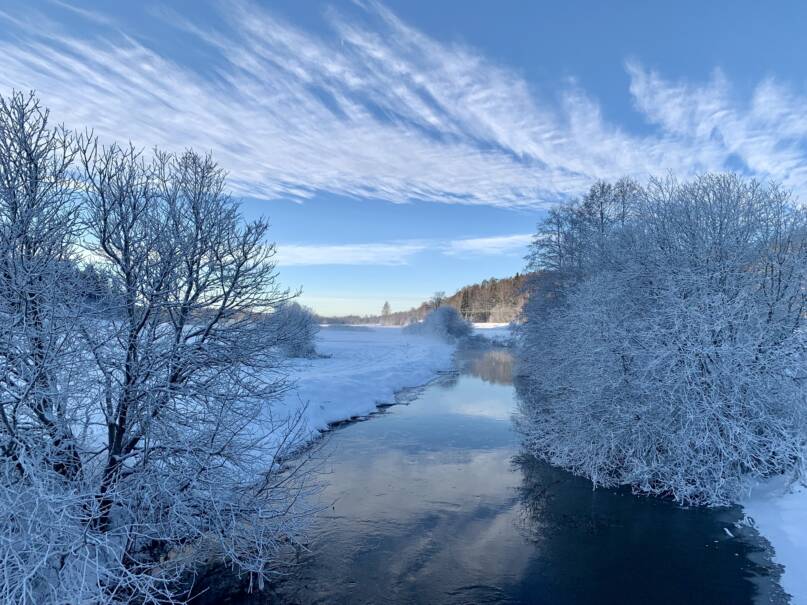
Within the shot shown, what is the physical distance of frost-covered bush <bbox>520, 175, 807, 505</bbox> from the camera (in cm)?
1095

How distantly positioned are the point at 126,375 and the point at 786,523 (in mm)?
12357

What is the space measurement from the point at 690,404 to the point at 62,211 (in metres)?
12.5

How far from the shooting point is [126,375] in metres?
7.19

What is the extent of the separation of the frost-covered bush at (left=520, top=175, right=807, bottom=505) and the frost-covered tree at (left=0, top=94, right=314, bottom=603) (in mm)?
8469

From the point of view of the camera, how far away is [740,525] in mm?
10031

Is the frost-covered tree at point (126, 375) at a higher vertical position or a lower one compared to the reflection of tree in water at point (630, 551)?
higher

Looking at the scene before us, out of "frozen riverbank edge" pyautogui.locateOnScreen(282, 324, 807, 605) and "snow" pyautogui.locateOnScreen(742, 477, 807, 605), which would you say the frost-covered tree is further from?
"snow" pyautogui.locateOnScreen(742, 477, 807, 605)

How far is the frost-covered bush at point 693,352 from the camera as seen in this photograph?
10953 millimetres

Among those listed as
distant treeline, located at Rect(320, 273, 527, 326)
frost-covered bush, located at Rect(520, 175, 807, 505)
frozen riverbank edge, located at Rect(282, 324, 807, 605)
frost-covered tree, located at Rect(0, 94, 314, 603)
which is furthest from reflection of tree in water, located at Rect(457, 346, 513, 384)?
distant treeline, located at Rect(320, 273, 527, 326)

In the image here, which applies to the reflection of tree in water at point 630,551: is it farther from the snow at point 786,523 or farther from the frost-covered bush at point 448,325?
the frost-covered bush at point 448,325

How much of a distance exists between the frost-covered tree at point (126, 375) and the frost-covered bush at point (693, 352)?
8.47m

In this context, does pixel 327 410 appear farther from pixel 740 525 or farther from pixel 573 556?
pixel 740 525

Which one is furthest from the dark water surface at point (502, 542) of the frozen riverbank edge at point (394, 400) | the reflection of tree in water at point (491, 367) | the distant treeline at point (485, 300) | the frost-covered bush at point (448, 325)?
the distant treeline at point (485, 300)

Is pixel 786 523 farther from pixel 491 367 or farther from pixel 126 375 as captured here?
pixel 491 367
